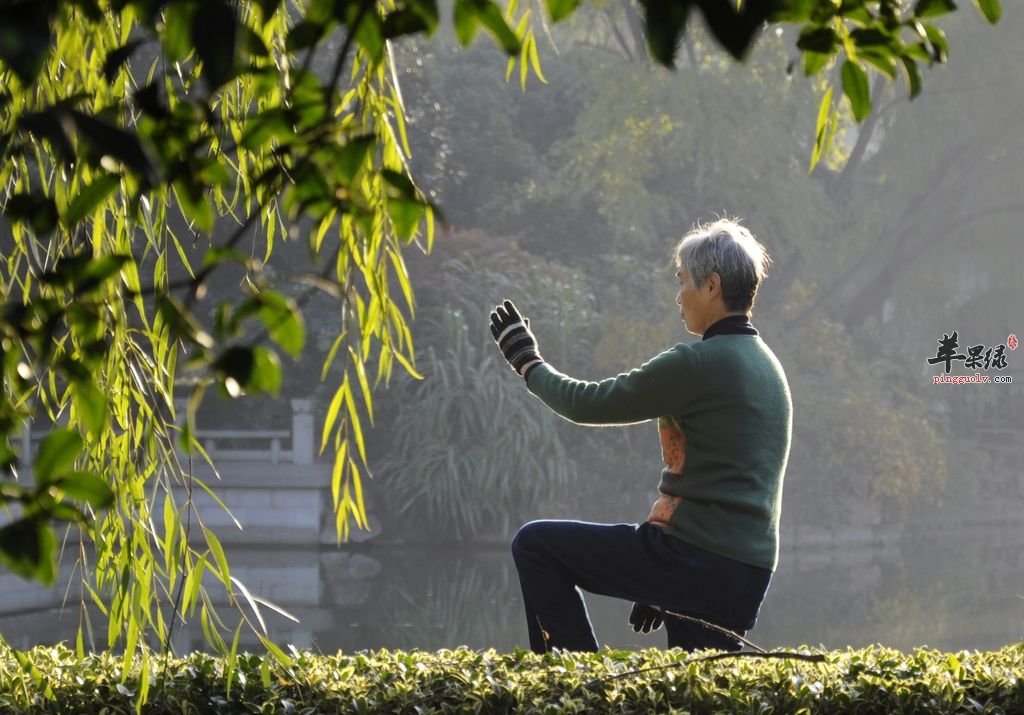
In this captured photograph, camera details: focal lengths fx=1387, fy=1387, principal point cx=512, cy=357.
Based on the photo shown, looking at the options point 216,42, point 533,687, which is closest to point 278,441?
point 533,687

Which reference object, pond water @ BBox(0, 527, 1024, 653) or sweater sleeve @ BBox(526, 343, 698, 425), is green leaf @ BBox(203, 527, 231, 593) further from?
pond water @ BBox(0, 527, 1024, 653)

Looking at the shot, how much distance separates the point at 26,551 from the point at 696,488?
6.21ft

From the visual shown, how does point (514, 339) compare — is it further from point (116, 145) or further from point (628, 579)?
point (116, 145)

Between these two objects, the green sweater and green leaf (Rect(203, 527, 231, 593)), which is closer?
green leaf (Rect(203, 527, 231, 593))

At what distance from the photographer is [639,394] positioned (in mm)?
2615

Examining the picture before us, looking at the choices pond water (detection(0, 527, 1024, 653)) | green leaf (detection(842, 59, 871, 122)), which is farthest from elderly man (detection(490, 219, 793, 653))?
pond water (detection(0, 527, 1024, 653))

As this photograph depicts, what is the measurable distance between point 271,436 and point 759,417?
33.9 ft

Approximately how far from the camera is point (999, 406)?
17.0 metres

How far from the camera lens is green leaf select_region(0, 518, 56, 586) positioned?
0.86 metres

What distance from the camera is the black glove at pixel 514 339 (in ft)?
9.16

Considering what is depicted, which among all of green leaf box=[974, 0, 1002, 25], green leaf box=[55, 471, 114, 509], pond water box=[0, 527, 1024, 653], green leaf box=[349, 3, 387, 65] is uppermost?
green leaf box=[974, 0, 1002, 25]

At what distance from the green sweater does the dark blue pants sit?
39 millimetres

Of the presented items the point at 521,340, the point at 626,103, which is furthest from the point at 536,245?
the point at 521,340

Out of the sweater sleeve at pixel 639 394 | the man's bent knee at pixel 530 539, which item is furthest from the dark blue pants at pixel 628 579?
the sweater sleeve at pixel 639 394
